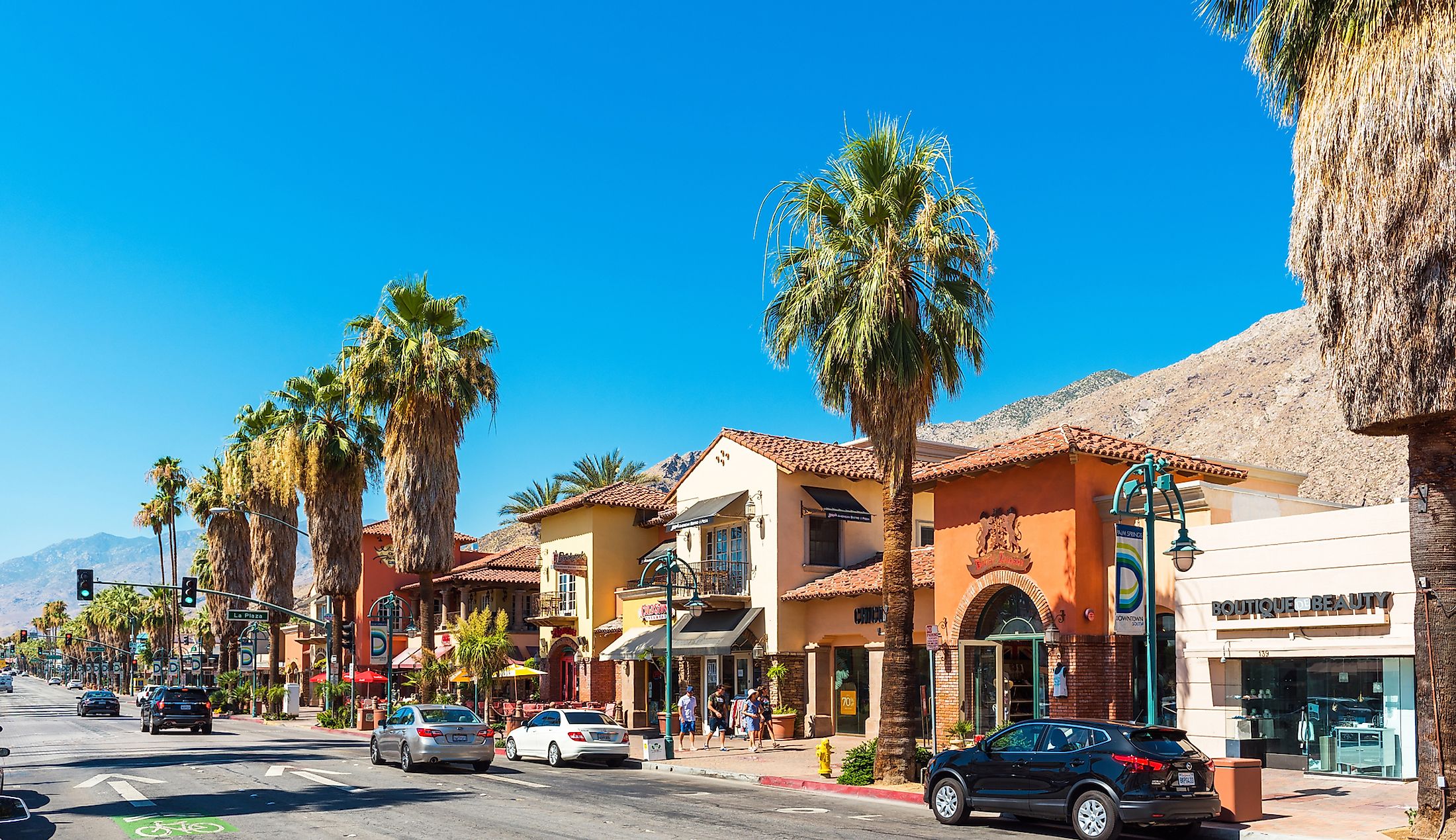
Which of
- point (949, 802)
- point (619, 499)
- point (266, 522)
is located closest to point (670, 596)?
point (619, 499)

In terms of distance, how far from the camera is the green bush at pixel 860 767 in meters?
22.8

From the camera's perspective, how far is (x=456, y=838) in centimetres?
1528

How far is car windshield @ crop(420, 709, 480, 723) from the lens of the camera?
88.4ft

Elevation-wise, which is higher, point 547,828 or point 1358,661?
point 1358,661

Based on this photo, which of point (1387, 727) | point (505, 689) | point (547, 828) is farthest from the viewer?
point (505, 689)

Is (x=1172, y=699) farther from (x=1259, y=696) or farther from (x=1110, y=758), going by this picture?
(x=1110, y=758)

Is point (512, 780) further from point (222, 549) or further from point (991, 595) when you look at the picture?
point (222, 549)

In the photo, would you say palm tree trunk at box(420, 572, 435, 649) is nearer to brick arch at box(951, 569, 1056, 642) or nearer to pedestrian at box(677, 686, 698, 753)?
pedestrian at box(677, 686, 698, 753)

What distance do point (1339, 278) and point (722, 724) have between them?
21647mm

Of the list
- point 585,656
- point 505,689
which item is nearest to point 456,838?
point 585,656

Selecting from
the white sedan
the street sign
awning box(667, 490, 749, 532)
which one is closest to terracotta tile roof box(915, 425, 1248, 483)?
the white sedan

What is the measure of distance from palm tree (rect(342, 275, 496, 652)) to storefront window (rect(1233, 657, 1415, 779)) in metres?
25.2

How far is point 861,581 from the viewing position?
35.3 meters

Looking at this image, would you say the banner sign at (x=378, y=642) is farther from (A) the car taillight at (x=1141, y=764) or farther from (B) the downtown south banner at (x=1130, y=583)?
(A) the car taillight at (x=1141, y=764)
